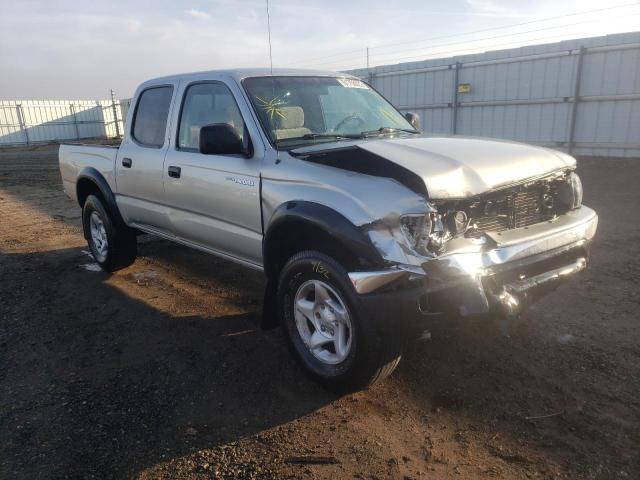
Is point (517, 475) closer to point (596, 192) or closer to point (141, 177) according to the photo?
point (141, 177)

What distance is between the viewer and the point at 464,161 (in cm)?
298

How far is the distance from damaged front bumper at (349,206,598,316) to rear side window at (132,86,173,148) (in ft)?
9.23

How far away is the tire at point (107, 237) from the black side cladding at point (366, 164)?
122 inches

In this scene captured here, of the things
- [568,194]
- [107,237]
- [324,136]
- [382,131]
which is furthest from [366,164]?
[107,237]

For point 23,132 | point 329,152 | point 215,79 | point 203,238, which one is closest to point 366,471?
point 329,152

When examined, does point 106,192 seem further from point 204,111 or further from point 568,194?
point 568,194

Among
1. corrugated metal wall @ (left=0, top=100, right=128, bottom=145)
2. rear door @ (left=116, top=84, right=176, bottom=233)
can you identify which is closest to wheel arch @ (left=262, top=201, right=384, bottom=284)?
rear door @ (left=116, top=84, right=176, bottom=233)

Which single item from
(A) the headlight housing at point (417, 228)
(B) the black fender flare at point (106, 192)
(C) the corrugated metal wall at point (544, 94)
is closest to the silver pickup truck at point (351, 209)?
(A) the headlight housing at point (417, 228)

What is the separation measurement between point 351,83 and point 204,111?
1336mm

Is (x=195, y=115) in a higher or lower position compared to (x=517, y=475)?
higher

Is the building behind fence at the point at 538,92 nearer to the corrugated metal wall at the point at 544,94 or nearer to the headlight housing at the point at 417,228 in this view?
the corrugated metal wall at the point at 544,94

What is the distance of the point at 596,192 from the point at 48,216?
10207mm

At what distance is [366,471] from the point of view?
248 cm

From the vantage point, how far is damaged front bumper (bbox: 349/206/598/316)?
2604mm
